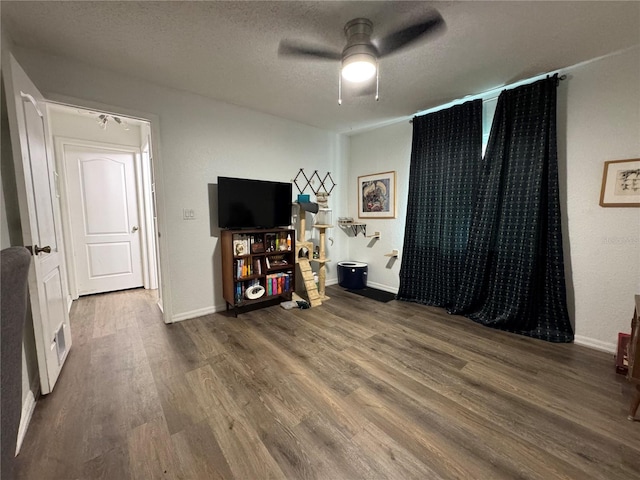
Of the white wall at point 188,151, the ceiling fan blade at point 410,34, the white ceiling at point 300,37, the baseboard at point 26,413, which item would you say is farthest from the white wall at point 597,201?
the baseboard at point 26,413

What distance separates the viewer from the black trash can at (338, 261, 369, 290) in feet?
12.7

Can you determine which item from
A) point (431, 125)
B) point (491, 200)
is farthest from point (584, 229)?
point (431, 125)

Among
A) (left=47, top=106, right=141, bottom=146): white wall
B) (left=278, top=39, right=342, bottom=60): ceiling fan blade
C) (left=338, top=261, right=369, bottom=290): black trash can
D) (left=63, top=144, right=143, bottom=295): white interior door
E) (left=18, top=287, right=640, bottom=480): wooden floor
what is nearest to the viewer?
(left=18, top=287, right=640, bottom=480): wooden floor

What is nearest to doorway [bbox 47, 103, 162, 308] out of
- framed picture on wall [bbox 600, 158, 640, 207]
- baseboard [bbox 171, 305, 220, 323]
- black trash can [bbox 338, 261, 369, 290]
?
baseboard [bbox 171, 305, 220, 323]

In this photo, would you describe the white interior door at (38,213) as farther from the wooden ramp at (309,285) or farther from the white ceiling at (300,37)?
the wooden ramp at (309,285)

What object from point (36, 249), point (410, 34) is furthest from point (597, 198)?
point (36, 249)

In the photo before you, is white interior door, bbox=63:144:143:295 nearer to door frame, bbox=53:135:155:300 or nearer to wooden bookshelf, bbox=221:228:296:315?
door frame, bbox=53:135:155:300

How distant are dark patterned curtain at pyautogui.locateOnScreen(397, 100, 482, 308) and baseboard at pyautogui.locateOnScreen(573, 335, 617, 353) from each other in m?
1.06

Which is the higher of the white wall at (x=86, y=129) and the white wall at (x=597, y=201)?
the white wall at (x=86, y=129)

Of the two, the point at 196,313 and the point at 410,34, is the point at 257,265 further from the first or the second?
the point at 410,34

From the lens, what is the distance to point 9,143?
1.63 metres

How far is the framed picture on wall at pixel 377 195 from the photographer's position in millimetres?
3664

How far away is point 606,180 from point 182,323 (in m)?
4.05

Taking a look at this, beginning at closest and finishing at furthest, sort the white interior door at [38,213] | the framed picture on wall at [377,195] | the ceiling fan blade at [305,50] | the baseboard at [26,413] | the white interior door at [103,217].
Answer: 1. the baseboard at [26,413]
2. the white interior door at [38,213]
3. the ceiling fan blade at [305,50]
4. the white interior door at [103,217]
5. the framed picture on wall at [377,195]
